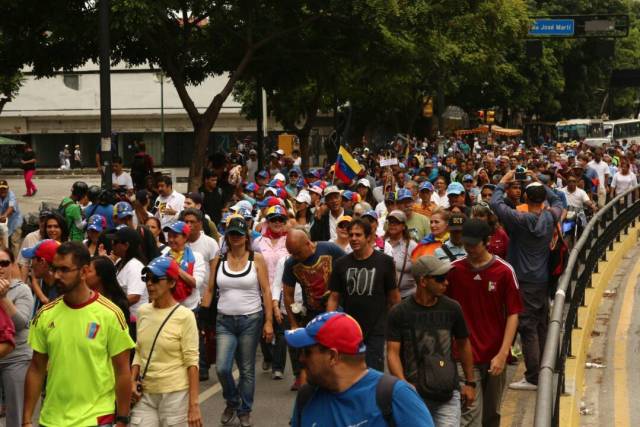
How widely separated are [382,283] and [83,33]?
524 inches

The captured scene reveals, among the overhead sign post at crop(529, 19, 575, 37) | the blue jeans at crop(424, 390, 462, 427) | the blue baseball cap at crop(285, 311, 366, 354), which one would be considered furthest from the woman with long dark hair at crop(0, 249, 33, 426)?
the overhead sign post at crop(529, 19, 575, 37)

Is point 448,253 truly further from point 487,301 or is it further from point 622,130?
point 622,130

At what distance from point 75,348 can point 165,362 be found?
3.44 feet

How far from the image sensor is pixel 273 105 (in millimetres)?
38281

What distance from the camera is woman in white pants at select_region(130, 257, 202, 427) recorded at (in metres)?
6.86

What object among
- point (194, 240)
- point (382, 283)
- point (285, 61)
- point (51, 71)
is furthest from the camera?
point (285, 61)

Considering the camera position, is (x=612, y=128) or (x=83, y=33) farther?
(x=612, y=128)

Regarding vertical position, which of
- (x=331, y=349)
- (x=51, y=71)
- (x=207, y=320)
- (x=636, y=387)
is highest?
(x=51, y=71)

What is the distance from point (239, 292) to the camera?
895cm

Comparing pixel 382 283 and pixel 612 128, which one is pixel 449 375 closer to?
pixel 382 283

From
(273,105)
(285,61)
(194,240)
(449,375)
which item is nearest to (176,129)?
(273,105)

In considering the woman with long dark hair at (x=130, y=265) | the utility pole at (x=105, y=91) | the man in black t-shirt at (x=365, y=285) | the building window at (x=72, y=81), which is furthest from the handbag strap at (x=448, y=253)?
the building window at (x=72, y=81)

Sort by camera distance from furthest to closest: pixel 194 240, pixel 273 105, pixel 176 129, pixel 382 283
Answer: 1. pixel 176 129
2. pixel 273 105
3. pixel 194 240
4. pixel 382 283

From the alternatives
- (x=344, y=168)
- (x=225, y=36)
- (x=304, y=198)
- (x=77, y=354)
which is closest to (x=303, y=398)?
(x=77, y=354)
